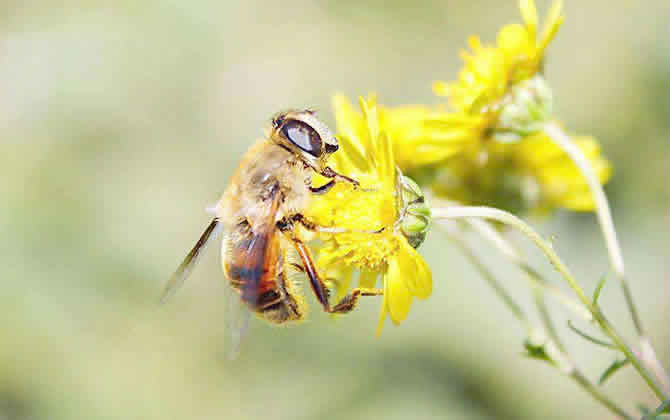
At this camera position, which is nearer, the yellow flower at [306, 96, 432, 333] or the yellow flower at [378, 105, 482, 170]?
the yellow flower at [306, 96, 432, 333]

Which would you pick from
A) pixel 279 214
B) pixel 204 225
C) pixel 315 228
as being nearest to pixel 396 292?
pixel 315 228

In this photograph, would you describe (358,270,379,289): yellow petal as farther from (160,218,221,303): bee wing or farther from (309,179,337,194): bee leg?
(160,218,221,303): bee wing

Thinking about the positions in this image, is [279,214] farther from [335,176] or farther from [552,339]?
[552,339]

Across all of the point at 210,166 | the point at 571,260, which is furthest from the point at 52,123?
the point at 571,260

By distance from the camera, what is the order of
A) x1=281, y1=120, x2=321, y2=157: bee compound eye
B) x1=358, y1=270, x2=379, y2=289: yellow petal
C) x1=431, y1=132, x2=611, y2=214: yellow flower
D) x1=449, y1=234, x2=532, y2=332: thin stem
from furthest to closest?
x1=431, y1=132, x2=611, y2=214: yellow flower
x1=449, y1=234, x2=532, y2=332: thin stem
x1=358, y1=270, x2=379, y2=289: yellow petal
x1=281, y1=120, x2=321, y2=157: bee compound eye

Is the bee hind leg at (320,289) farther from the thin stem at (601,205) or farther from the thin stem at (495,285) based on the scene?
the thin stem at (601,205)

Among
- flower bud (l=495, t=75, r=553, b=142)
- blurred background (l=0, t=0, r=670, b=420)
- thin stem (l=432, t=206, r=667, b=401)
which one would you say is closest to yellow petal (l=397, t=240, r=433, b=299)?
thin stem (l=432, t=206, r=667, b=401)
